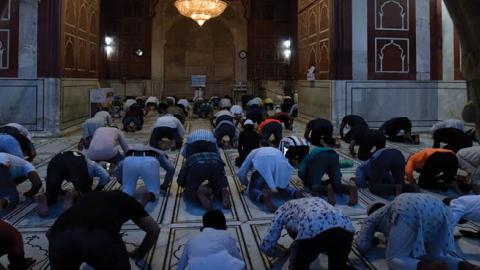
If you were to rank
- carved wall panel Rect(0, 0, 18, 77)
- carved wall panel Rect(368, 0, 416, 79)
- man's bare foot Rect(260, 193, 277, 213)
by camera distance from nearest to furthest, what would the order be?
man's bare foot Rect(260, 193, 277, 213) → carved wall panel Rect(0, 0, 18, 77) → carved wall panel Rect(368, 0, 416, 79)

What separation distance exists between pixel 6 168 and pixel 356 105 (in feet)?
19.4

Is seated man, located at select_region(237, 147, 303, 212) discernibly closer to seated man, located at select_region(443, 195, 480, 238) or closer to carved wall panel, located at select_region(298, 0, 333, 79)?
seated man, located at select_region(443, 195, 480, 238)

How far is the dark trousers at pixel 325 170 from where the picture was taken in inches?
140

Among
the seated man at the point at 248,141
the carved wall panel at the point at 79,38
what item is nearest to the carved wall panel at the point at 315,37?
the seated man at the point at 248,141

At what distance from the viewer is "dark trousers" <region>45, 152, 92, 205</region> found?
3.24m

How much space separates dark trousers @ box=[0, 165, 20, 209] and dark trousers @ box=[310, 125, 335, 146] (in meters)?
3.60

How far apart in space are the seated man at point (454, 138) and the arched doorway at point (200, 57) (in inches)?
447

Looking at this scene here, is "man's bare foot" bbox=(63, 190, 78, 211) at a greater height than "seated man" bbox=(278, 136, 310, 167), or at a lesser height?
lesser

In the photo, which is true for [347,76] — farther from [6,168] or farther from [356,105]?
[6,168]

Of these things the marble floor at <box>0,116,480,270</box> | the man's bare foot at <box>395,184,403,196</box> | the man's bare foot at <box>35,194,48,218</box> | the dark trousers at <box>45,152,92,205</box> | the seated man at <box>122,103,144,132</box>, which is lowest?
the marble floor at <box>0,116,480,270</box>

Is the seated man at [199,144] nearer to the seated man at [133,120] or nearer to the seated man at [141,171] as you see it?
the seated man at [141,171]

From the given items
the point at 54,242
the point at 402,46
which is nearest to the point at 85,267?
Answer: the point at 54,242

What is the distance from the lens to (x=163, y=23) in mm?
14711

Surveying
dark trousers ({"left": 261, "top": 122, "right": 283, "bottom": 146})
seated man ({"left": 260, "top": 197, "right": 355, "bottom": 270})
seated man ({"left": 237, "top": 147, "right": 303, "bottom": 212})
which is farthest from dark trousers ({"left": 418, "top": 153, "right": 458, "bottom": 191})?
dark trousers ({"left": 261, "top": 122, "right": 283, "bottom": 146})
